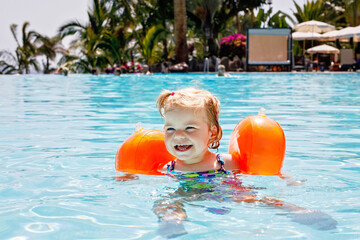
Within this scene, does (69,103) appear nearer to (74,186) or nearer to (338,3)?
(74,186)

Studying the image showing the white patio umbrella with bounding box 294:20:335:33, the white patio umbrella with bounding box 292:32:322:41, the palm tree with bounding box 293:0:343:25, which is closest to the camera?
the white patio umbrella with bounding box 292:32:322:41

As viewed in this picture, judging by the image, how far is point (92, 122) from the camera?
18.9 ft

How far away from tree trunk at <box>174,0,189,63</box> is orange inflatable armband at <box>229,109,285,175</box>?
58.8 feet

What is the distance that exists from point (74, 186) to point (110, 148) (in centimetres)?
125

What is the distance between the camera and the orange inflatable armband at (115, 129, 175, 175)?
9.73 ft

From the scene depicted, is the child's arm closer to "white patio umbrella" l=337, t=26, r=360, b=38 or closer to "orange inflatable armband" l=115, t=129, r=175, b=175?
"orange inflatable armband" l=115, t=129, r=175, b=175

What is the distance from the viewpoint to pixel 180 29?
2044 centimetres

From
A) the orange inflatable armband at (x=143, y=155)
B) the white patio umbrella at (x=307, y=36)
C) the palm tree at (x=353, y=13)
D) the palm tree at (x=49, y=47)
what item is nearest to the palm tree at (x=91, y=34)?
the palm tree at (x=49, y=47)

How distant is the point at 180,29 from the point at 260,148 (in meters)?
18.1

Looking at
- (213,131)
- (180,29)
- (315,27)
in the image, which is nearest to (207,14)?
(180,29)

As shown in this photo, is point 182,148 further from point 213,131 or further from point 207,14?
point 207,14

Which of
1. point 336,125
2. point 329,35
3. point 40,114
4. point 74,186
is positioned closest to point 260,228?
point 74,186

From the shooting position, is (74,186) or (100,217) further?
(74,186)

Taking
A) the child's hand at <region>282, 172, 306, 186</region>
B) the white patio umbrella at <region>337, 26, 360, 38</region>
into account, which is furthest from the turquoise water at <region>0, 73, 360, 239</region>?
the white patio umbrella at <region>337, 26, 360, 38</region>
